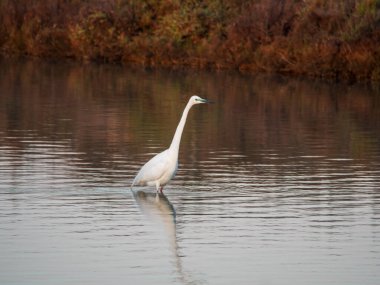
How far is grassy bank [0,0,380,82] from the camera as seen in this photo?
38.0 metres

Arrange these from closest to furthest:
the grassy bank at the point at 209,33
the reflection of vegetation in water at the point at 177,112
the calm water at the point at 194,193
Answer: the calm water at the point at 194,193 < the reflection of vegetation in water at the point at 177,112 < the grassy bank at the point at 209,33

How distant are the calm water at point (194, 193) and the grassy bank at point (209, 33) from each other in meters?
7.53

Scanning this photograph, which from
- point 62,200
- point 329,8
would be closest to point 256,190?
point 62,200

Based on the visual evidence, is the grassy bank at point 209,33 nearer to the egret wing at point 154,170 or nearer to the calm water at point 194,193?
the calm water at point 194,193

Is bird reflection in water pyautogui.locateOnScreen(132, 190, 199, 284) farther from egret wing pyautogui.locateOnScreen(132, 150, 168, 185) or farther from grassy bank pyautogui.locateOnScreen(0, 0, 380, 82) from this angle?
grassy bank pyautogui.locateOnScreen(0, 0, 380, 82)

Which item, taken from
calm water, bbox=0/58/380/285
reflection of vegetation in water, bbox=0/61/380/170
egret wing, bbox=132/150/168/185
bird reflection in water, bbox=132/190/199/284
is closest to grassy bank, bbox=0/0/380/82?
reflection of vegetation in water, bbox=0/61/380/170

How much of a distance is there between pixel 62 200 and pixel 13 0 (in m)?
38.3

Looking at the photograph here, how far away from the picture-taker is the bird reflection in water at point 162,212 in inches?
491

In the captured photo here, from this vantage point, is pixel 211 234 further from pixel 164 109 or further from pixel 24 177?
pixel 164 109

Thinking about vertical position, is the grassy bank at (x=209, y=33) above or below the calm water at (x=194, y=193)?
above

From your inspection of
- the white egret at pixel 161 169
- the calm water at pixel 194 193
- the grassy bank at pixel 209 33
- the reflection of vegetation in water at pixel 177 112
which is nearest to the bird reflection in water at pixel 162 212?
the calm water at pixel 194 193

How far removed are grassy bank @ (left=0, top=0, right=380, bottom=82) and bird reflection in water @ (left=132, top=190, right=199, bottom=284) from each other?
21.6m

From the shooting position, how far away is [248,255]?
12.0 meters

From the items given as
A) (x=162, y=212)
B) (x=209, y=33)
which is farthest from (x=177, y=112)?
(x=209, y=33)
